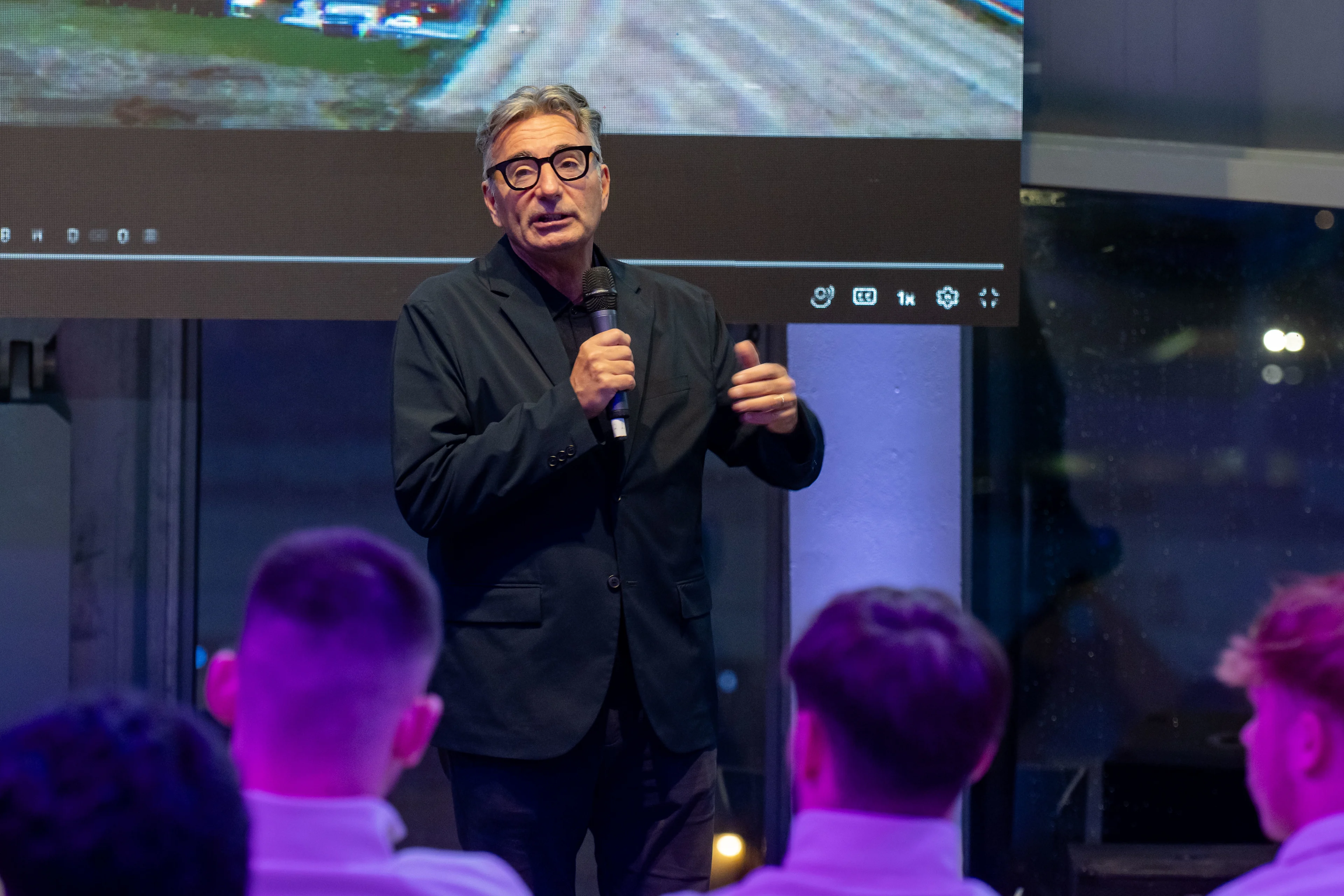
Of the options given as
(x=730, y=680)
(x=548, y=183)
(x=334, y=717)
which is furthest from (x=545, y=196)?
(x=730, y=680)

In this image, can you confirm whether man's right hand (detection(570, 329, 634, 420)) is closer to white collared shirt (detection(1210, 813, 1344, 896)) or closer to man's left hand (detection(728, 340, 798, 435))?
man's left hand (detection(728, 340, 798, 435))

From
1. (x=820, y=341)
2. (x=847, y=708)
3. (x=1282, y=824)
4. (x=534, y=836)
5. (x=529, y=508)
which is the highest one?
(x=820, y=341)

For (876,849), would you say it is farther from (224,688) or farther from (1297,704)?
(224,688)

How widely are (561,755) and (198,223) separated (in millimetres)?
1475

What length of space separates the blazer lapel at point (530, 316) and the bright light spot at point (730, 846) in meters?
1.82

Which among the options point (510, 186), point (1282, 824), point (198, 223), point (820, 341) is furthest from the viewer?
point (820, 341)

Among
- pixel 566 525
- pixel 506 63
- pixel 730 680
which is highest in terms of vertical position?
pixel 506 63

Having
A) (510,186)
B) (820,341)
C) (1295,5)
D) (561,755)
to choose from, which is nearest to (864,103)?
(820,341)

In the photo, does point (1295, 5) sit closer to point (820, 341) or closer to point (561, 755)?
point (820, 341)

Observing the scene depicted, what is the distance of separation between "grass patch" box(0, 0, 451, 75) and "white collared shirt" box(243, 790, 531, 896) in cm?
207

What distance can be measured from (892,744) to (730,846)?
2.46m

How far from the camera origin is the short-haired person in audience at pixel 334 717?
0.95m

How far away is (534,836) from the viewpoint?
1.81 meters

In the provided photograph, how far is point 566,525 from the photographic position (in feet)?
6.16
